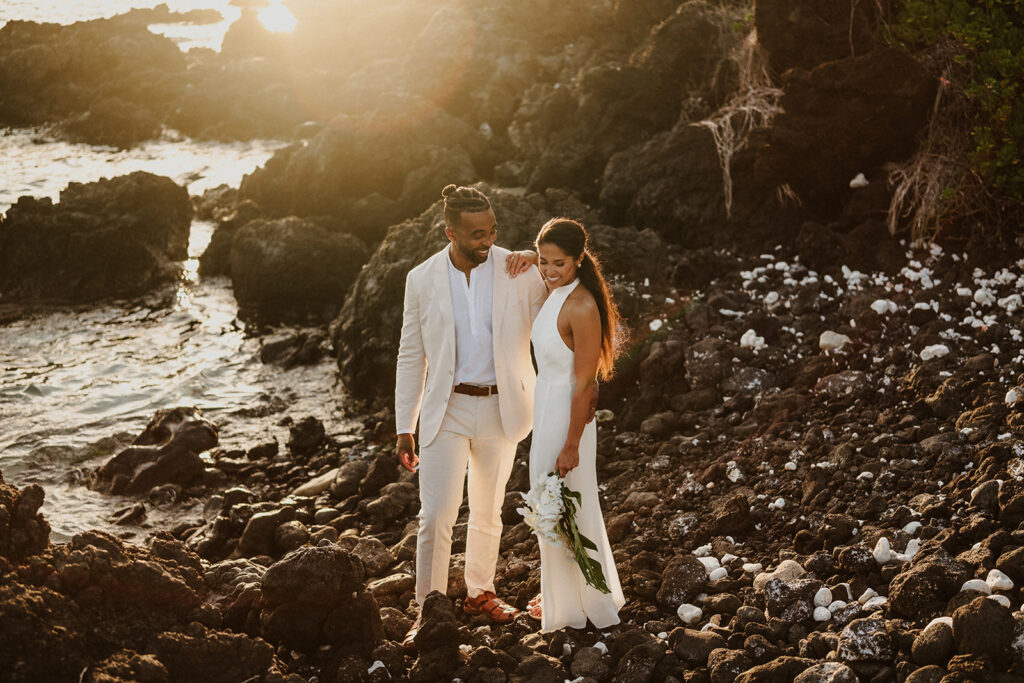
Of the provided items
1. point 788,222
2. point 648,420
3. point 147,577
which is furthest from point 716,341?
point 147,577

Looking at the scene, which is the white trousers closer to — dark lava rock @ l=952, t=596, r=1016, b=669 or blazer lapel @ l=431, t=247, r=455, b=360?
blazer lapel @ l=431, t=247, r=455, b=360

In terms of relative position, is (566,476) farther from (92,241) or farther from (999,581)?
(92,241)

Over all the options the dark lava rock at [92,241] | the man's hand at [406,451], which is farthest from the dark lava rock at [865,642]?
the dark lava rock at [92,241]

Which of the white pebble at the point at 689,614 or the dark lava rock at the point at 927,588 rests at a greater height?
the dark lava rock at the point at 927,588

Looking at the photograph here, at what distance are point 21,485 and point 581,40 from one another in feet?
45.6

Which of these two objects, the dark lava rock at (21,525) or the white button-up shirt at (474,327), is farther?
the white button-up shirt at (474,327)

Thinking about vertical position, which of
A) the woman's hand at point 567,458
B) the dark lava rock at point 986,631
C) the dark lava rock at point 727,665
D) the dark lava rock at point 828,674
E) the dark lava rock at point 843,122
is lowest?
the dark lava rock at point 727,665

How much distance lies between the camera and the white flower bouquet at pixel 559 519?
16.5 ft

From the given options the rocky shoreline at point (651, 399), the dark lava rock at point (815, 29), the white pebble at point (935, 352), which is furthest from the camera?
the dark lava rock at point (815, 29)

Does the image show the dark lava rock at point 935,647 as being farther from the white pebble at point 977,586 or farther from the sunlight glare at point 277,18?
the sunlight glare at point 277,18

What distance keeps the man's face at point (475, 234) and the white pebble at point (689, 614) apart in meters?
2.31

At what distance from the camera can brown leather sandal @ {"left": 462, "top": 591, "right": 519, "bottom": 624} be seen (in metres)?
5.58

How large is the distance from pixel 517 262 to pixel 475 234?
31 cm

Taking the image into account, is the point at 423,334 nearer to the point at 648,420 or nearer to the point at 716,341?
the point at 648,420
